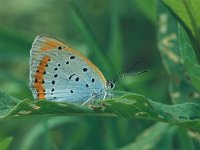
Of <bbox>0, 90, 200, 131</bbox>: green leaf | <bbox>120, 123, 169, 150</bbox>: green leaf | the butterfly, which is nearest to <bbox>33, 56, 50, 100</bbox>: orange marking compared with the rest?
the butterfly

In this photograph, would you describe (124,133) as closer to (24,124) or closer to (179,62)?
(179,62)

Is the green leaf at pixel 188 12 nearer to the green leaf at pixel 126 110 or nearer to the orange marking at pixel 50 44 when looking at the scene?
the green leaf at pixel 126 110

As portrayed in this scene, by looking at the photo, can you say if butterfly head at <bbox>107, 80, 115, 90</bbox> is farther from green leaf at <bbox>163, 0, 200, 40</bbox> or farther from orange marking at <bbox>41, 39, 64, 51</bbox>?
green leaf at <bbox>163, 0, 200, 40</bbox>

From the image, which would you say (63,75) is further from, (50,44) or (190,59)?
(190,59)

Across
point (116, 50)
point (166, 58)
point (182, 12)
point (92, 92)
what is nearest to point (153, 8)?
point (116, 50)

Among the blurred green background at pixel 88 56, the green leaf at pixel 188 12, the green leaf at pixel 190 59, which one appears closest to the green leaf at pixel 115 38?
the blurred green background at pixel 88 56

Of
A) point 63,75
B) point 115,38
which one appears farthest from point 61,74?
point 115,38
